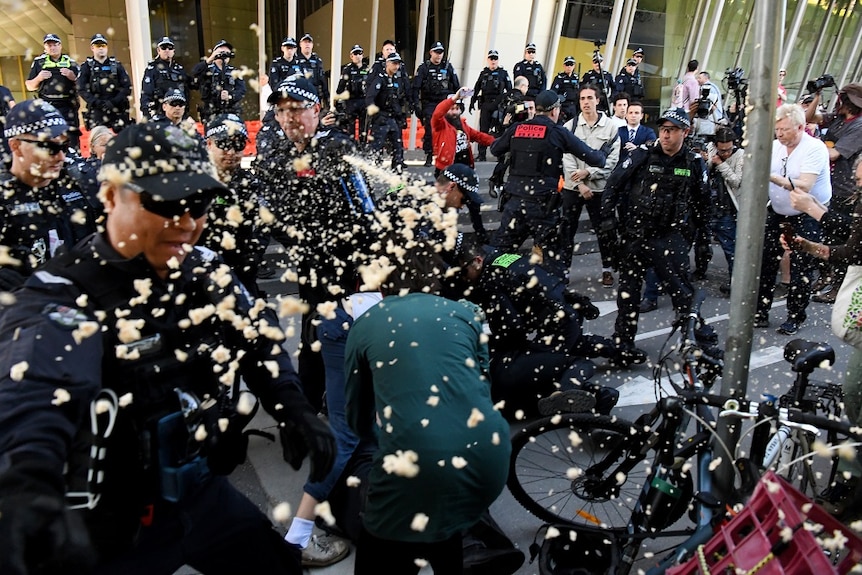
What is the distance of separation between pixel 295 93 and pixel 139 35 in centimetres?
688

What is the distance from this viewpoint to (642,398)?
14.8 feet

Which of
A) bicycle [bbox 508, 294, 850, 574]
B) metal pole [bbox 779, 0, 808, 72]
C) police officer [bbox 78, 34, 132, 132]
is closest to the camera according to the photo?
bicycle [bbox 508, 294, 850, 574]

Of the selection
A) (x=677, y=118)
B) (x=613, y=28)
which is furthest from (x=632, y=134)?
(x=613, y=28)

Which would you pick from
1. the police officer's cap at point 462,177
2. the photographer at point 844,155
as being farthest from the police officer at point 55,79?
the photographer at point 844,155

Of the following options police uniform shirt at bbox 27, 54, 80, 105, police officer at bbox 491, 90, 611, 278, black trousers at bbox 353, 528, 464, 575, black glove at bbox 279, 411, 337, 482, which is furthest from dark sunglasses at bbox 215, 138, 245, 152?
police uniform shirt at bbox 27, 54, 80, 105

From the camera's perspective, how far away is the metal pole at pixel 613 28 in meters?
15.6

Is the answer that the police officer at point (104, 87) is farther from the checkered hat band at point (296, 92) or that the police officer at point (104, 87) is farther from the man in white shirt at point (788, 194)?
the man in white shirt at point (788, 194)

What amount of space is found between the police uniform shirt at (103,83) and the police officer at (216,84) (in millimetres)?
1013

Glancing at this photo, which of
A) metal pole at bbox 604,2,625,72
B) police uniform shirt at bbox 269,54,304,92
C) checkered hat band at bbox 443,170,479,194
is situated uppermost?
metal pole at bbox 604,2,625,72

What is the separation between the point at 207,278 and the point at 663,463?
2.02 metres

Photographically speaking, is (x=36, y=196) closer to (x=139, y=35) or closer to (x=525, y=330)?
(x=525, y=330)

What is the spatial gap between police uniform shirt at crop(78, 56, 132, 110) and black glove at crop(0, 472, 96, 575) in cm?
857

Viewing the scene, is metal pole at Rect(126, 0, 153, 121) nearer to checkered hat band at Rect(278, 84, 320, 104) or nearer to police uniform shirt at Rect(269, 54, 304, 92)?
police uniform shirt at Rect(269, 54, 304, 92)

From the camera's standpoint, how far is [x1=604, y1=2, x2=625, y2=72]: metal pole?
1558cm
